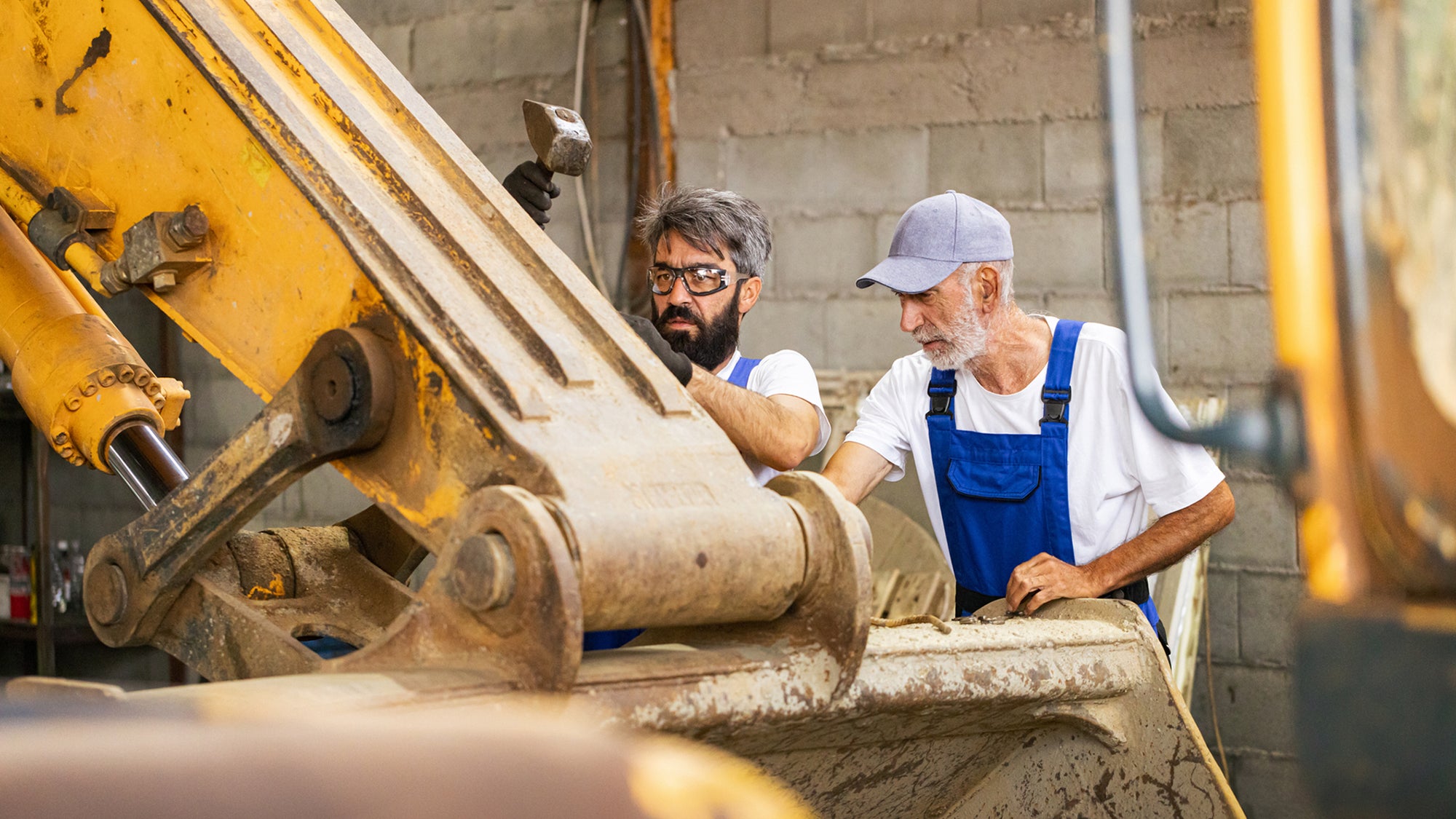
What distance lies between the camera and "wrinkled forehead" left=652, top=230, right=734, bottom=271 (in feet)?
10.3

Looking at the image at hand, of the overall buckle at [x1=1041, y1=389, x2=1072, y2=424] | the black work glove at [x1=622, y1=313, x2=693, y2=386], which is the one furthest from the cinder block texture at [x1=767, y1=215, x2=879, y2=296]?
the black work glove at [x1=622, y1=313, x2=693, y2=386]

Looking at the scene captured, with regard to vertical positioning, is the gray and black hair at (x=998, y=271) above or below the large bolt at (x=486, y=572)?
above

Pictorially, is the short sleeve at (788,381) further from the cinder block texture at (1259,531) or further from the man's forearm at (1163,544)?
the cinder block texture at (1259,531)

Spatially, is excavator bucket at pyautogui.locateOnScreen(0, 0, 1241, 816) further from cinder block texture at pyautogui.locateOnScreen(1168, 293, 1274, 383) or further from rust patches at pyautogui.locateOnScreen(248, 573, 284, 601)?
cinder block texture at pyautogui.locateOnScreen(1168, 293, 1274, 383)

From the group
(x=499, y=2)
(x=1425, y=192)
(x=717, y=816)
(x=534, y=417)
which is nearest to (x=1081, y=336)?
(x=534, y=417)

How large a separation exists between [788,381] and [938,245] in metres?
0.42

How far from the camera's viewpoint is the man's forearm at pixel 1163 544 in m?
2.57

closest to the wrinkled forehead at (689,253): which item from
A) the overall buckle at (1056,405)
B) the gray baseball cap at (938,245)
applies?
the gray baseball cap at (938,245)

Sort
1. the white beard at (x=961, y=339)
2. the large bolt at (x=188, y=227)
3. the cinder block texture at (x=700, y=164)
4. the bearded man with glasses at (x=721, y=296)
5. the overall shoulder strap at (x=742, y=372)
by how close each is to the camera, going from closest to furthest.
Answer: the large bolt at (x=188, y=227)
the white beard at (x=961, y=339)
the bearded man with glasses at (x=721, y=296)
the overall shoulder strap at (x=742, y=372)
the cinder block texture at (x=700, y=164)

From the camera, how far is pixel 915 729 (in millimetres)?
1999

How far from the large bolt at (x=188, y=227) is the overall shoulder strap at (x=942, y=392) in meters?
1.53

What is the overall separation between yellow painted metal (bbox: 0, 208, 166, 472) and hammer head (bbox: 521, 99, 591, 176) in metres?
0.70

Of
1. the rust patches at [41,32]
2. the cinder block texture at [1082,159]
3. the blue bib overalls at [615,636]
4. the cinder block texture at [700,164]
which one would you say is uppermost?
the cinder block texture at [700,164]

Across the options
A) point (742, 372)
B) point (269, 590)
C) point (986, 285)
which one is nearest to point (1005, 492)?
point (986, 285)
